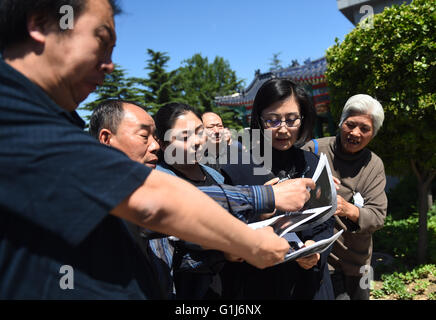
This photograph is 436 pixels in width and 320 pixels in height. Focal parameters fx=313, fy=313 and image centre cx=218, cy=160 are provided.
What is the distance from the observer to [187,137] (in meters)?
1.96

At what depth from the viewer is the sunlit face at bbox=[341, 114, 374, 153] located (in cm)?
239

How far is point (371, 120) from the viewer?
2.39m

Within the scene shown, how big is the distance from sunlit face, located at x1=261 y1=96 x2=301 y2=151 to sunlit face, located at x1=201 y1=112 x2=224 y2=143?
1.88m

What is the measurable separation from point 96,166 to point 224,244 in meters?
0.38

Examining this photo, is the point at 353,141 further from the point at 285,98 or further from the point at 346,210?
the point at 285,98

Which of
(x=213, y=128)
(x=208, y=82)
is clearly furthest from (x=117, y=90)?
(x=213, y=128)

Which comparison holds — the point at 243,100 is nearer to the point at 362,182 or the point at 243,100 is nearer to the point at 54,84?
the point at 362,182

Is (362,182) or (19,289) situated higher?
(362,182)

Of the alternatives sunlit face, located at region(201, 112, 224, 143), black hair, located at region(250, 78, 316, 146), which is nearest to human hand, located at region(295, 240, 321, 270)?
black hair, located at region(250, 78, 316, 146)

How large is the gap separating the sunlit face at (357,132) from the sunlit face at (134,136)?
1566 mm

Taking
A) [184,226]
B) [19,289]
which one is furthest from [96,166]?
[19,289]

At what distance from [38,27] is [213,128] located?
307cm

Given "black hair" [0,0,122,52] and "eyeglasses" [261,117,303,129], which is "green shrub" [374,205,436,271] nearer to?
"eyeglasses" [261,117,303,129]
